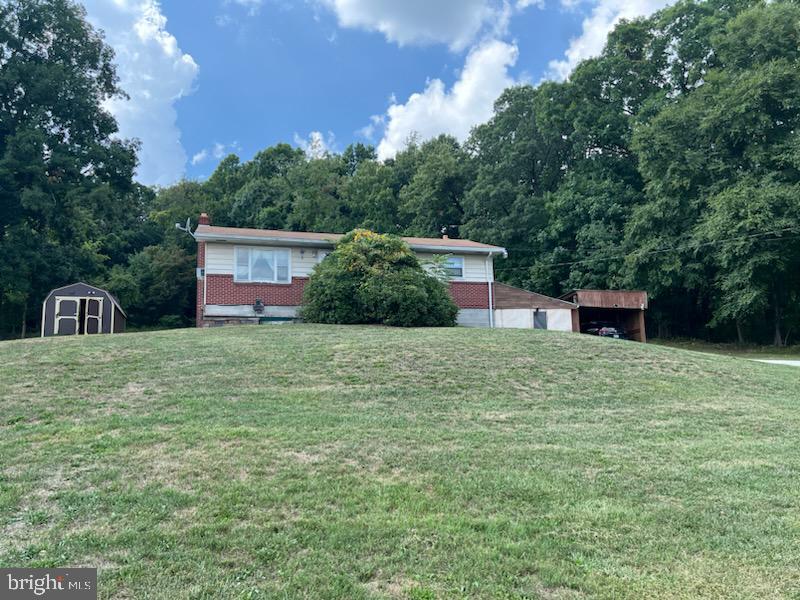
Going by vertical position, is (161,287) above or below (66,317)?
above

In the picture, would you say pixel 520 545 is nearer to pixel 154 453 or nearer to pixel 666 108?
pixel 154 453

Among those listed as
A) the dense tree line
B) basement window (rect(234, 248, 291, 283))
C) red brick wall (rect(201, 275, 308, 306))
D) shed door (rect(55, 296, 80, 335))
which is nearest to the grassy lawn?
the dense tree line

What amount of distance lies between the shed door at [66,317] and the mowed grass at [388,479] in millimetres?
7598

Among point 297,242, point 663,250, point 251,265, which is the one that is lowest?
point 251,265

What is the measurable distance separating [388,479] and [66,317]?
50.9 ft

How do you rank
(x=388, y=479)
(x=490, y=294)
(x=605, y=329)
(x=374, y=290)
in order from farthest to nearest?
(x=605, y=329), (x=490, y=294), (x=374, y=290), (x=388, y=479)

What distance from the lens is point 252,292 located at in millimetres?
16266

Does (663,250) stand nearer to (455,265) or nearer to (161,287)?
(455,265)

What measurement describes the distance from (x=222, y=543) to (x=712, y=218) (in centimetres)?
2564

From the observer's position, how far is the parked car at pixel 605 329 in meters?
Answer: 24.2

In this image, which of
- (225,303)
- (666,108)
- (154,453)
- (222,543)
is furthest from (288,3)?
(666,108)

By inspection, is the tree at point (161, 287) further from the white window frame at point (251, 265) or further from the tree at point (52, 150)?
the white window frame at point (251, 265)

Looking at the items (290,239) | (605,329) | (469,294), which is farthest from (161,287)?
(605,329)

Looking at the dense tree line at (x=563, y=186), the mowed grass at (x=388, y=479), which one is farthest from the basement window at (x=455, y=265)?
the dense tree line at (x=563, y=186)
